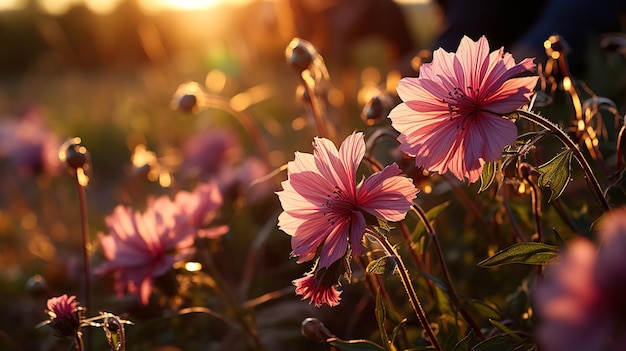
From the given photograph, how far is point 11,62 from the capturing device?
1325cm

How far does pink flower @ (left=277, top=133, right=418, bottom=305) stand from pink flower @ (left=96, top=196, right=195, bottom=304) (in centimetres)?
34

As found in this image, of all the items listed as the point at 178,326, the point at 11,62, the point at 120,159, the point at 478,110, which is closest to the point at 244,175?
the point at 178,326

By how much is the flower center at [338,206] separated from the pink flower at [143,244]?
364 mm

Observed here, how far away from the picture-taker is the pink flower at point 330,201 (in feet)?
2.16

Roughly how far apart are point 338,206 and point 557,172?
0.20m

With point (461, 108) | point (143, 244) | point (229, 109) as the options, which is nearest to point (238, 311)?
point (143, 244)

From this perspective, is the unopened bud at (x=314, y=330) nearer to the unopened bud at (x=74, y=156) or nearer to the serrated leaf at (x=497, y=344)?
the serrated leaf at (x=497, y=344)

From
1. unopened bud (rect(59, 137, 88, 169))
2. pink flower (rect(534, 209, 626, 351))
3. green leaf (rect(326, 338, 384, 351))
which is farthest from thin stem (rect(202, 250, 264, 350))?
pink flower (rect(534, 209, 626, 351))

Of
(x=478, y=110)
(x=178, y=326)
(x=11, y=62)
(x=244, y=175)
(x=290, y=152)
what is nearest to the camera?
(x=478, y=110)

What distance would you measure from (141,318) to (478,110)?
851mm

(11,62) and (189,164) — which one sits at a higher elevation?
(11,62)

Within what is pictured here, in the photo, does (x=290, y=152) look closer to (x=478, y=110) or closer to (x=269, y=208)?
(x=269, y=208)

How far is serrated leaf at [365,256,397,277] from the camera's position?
25.7 inches

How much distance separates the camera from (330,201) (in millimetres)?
677
